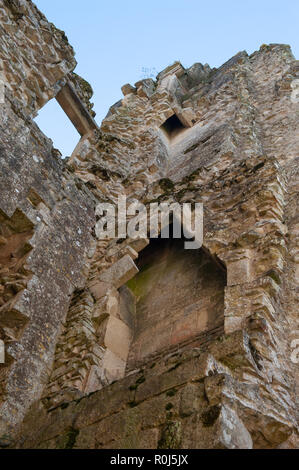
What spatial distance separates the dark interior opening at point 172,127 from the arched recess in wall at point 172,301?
23.7ft

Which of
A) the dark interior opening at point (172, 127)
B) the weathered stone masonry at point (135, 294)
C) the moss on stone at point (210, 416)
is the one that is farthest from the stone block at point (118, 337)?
the dark interior opening at point (172, 127)

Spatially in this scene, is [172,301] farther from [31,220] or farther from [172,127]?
[172,127]

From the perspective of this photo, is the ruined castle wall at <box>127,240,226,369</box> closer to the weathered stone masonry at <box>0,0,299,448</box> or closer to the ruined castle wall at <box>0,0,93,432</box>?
the weathered stone masonry at <box>0,0,299,448</box>

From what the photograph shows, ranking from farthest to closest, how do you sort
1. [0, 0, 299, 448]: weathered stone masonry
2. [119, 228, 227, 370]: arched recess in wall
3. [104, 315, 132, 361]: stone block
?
[104, 315, 132, 361]: stone block
[119, 228, 227, 370]: arched recess in wall
[0, 0, 299, 448]: weathered stone masonry

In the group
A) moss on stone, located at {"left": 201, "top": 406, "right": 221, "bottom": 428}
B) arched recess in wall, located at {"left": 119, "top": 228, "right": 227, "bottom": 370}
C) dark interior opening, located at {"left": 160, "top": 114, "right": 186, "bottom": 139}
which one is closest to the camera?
moss on stone, located at {"left": 201, "top": 406, "right": 221, "bottom": 428}

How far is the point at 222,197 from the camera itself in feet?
22.9

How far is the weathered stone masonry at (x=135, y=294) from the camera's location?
3.78m

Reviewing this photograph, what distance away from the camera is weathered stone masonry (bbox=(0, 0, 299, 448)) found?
378 centimetres

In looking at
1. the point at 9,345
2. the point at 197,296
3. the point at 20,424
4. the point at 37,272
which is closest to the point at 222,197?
the point at 197,296

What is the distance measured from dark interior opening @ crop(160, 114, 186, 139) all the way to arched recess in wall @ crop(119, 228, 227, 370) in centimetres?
722

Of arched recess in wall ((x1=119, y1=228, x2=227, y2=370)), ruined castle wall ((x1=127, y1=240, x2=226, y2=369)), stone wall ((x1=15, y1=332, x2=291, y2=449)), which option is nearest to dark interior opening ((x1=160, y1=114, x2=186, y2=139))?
arched recess in wall ((x1=119, y1=228, x2=227, y2=370))

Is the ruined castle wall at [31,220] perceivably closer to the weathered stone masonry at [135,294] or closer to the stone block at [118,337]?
the weathered stone masonry at [135,294]

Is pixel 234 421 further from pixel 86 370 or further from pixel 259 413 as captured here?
pixel 86 370

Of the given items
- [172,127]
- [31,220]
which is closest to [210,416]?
[31,220]
